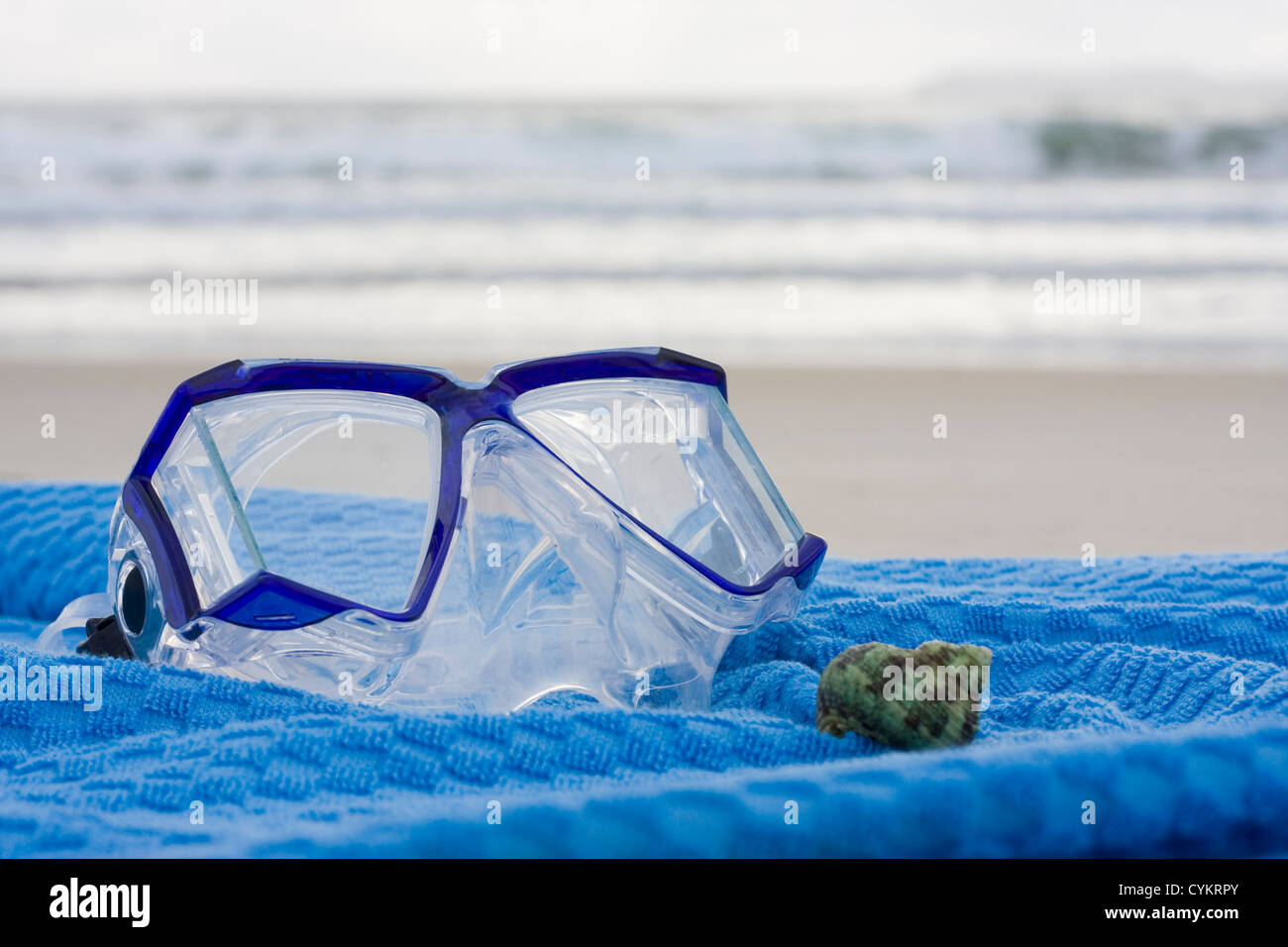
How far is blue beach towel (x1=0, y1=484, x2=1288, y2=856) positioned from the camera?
0.67 m

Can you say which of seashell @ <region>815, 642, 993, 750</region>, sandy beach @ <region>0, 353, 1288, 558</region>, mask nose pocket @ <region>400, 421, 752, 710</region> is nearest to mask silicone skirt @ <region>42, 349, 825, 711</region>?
mask nose pocket @ <region>400, 421, 752, 710</region>

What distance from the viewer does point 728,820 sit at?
2.20 ft

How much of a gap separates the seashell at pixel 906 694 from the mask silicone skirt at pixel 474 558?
0.50 ft

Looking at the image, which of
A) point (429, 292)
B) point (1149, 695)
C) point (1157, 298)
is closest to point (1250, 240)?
point (1157, 298)

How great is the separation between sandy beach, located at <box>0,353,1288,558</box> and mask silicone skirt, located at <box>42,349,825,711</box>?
0.96 m

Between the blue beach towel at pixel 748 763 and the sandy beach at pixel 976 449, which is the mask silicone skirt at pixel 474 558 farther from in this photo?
the sandy beach at pixel 976 449

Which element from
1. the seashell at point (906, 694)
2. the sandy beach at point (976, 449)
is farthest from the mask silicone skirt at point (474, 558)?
the sandy beach at point (976, 449)

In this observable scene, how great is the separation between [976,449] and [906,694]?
1.87 metres

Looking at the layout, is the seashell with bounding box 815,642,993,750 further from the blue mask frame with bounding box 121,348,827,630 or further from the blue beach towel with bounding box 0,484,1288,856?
the blue mask frame with bounding box 121,348,827,630

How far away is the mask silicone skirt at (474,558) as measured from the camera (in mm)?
913

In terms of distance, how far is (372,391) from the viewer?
3.15 ft

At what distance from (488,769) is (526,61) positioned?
16.2 feet

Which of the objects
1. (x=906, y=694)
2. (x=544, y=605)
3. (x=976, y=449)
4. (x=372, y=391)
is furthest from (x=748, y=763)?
(x=976, y=449)

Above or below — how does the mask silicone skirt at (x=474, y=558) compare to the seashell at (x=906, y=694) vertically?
above
